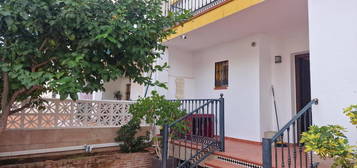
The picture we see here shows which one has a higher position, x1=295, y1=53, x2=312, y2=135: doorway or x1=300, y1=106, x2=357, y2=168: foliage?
x1=295, y1=53, x2=312, y2=135: doorway

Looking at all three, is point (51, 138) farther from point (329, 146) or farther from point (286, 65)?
point (286, 65)

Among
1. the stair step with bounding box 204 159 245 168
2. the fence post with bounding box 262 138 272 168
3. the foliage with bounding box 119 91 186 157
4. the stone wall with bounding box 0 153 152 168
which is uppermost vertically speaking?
the foliage with bounding box 119 91 186 157

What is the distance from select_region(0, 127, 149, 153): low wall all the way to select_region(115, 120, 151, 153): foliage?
22cm

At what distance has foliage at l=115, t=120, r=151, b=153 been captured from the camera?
5379 mm

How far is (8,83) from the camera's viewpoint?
2.82 metres

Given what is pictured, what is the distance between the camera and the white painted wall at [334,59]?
2.93 meters

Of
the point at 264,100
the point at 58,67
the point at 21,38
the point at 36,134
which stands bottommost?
the point at 36,134

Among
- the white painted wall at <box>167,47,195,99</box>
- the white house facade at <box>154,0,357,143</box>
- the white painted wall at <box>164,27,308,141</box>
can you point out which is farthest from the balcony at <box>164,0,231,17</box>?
the white painted wall at <box>167,47,195,99</box>

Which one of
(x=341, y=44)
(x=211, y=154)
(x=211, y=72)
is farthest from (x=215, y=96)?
(x=341, y=44)

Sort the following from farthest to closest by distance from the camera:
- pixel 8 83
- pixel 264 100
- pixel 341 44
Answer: pixel 264 100 → pixel 341 44 → pixel 8 83

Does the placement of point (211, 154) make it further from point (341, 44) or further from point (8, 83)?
point (8, 83)

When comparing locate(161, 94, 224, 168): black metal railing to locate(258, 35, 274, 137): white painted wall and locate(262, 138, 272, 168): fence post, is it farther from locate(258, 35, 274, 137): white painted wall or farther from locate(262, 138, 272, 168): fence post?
locate(262, 138, 272, 168): fence post

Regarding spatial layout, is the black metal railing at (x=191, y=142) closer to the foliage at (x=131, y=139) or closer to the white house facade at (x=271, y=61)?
the foliage at (x=131, y=139)

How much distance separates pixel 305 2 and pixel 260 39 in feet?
5.72
